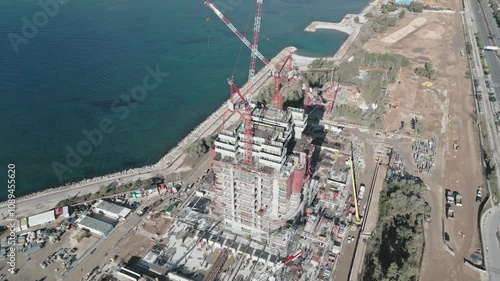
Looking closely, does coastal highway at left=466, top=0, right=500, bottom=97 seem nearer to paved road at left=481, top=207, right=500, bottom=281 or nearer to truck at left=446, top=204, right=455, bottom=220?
paved road at left=481, top=207, right=500, bottom=281

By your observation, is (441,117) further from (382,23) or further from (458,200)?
(382,23)

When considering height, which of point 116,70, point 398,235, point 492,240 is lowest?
point 398,235

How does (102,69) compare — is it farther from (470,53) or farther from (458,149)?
(470,53)

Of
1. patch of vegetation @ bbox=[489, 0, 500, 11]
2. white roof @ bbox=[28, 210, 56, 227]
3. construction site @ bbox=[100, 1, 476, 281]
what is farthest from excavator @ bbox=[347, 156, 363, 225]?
patch of vegetation @ bbox=[489, 0, 500, 11]

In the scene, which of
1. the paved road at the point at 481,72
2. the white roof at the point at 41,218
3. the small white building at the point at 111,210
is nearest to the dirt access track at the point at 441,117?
the paved road at the point at 481,72

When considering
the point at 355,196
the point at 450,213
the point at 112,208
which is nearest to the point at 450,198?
the point at 450,213

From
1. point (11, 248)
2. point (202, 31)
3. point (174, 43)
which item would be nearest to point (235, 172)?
point (11, 248)
